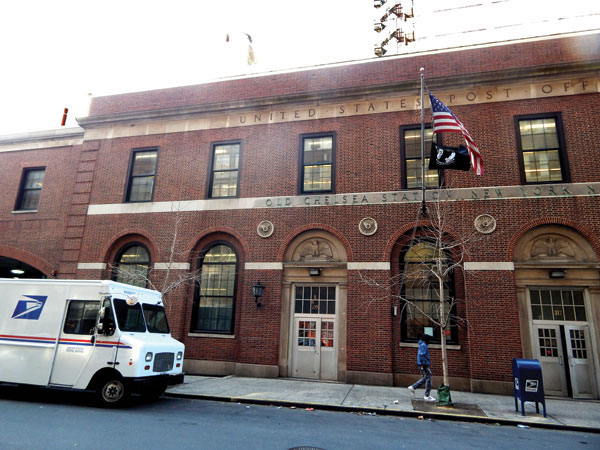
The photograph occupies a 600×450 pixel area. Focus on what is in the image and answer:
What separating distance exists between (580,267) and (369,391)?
25.2 ft

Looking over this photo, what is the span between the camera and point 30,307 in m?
10.2

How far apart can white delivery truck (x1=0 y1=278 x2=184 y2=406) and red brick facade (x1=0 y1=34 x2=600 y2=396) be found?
17.1 feet

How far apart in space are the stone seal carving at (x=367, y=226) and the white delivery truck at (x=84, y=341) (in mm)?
7337

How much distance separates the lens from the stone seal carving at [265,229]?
15.3 metres

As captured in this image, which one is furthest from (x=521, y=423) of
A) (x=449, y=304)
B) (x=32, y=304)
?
(x=32, y=304)

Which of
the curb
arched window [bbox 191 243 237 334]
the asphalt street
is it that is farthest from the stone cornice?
the asphalt street

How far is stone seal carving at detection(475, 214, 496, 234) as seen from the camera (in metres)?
13.3

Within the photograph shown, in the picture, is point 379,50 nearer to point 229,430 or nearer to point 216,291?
point 216,291

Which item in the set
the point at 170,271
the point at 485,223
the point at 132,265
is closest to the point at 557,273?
the point at 485,223

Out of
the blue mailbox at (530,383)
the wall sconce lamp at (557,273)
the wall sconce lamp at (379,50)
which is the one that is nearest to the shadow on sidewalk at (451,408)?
the blue mailbox at (530,383)

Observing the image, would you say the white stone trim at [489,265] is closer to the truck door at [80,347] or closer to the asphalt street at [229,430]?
the asphalt street at [229,430]

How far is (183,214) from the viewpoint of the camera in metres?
16.4

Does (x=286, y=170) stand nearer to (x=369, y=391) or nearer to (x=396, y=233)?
(x=396, y=233)

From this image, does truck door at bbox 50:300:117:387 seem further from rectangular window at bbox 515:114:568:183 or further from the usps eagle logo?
rectangular window at bbox 515:114:568:183
